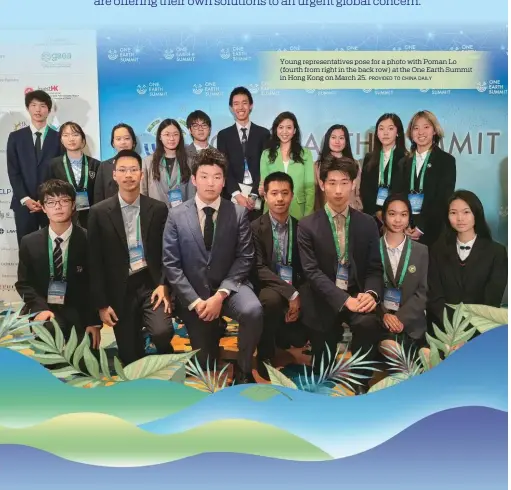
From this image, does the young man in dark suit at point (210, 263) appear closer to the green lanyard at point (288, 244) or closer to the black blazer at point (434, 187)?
the green lanyard at point (288, 244)

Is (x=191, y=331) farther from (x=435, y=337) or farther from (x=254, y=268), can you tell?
(x=435, y=337)

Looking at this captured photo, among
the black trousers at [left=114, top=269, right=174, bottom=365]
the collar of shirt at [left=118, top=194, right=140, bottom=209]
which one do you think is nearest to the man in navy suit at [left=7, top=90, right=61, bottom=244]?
the collar of shirt at [left=118, top=194, right=140, bottom=209]

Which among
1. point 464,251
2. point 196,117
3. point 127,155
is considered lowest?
point 464,251

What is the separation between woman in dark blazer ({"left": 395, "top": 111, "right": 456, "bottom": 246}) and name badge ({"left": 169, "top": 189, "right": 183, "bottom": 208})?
3.24ft

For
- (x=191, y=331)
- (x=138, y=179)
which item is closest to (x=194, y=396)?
(x=191, y=331)

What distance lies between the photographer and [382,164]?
2.85m

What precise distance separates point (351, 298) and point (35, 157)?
1.55 metres

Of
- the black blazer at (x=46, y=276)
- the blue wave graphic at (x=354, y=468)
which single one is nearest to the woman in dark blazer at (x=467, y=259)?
the blue wave graphic at (x=354, y=468)

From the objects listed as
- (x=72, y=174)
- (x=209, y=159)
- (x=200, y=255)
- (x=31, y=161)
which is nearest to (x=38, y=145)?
(x=31, y=161)

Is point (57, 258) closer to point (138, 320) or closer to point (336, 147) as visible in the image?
point (138, 320)

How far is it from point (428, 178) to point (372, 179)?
25 centimetres

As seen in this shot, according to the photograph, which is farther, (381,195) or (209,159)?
(381,195)

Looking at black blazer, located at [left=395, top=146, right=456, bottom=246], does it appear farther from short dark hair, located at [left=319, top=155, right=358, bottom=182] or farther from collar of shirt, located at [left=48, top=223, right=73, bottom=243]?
collar of shirt, located at [left=48, top=223, right=73, bottom=243]

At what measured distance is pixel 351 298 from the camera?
2.80 metres
